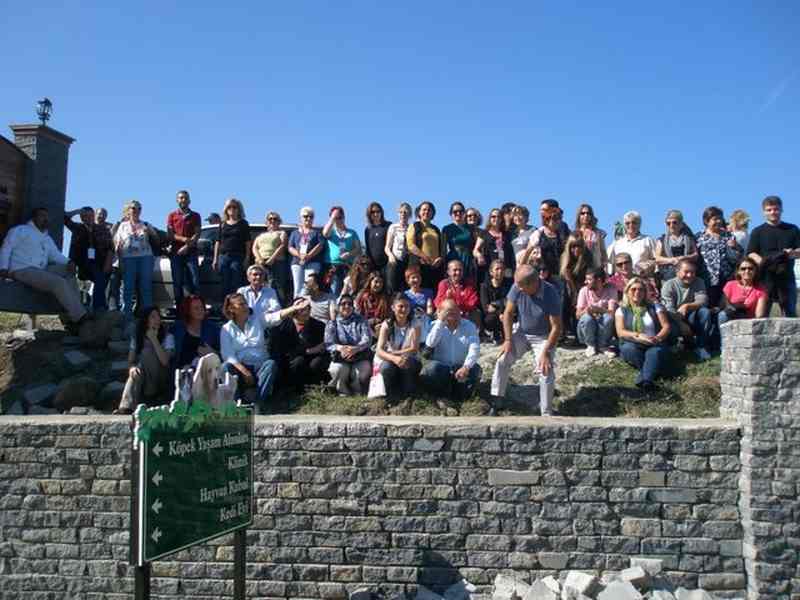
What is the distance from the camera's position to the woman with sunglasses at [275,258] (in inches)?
427

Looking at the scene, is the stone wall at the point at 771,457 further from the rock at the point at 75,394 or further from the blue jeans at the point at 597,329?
the rock at the point at 75,394

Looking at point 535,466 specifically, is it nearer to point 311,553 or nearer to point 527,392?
point 311,553

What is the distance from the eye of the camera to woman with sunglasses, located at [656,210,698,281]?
10180mm

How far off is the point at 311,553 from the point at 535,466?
2.01 m

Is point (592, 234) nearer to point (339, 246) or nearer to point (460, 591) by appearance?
point (339, 246)

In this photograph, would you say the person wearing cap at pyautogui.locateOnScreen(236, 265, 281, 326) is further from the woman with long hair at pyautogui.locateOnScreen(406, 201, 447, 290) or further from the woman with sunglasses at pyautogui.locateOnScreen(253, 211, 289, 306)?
the woman with long hair at pyautogui.locateOnScreen(406, 201, 447, 290)

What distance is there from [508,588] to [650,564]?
117cm

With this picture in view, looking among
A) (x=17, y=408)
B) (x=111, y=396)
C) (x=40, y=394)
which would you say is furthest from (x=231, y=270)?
(x=17, y=408)

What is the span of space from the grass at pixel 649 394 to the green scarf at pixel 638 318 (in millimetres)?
545

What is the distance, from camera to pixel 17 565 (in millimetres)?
6910

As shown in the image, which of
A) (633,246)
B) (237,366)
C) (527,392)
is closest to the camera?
(237,366)

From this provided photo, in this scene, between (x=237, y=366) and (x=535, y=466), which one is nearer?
(x=535, y=466)

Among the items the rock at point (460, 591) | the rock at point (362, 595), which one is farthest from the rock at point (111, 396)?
the rock at point (460, 591)

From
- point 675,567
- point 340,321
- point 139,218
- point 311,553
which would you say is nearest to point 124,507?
point 311,553
